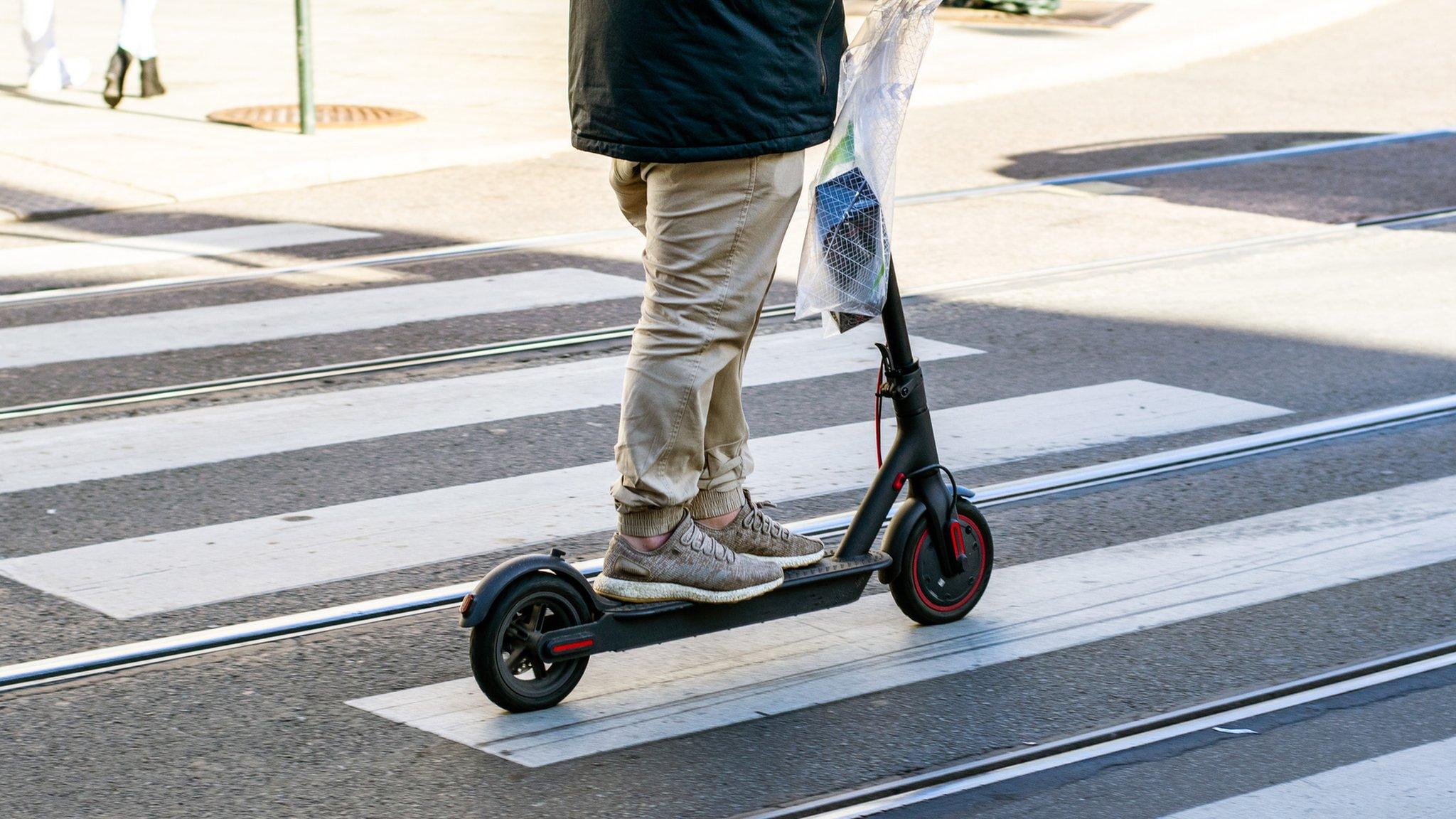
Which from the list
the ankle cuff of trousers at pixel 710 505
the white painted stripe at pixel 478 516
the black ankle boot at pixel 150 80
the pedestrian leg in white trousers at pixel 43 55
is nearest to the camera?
the ankle cuff of trousers at pixel 710 505

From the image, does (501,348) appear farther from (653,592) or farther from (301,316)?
(653,592)

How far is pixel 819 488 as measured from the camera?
5156 mm

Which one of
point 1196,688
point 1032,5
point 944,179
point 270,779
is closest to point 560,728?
point 270,779

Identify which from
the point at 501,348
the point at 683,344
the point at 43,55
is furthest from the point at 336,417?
the point at 43,55

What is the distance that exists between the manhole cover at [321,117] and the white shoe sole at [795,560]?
8705mm

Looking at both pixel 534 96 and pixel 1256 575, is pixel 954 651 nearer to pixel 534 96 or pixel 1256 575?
pixel 1256 575

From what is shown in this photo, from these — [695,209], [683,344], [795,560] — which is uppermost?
[695,209]

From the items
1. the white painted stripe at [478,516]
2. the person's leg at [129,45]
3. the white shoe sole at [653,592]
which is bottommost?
the white painted stripe at [478,516]

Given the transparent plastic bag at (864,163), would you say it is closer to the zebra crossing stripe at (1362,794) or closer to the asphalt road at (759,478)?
the asphalt road at (759,478)

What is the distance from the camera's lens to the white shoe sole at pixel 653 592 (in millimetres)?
3633

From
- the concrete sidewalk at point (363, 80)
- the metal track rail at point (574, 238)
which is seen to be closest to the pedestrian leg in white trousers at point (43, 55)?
the concrete sidewalk at point (363, 80)

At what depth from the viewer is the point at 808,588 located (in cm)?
386

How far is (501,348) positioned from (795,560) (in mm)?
3054

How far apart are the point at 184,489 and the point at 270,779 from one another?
195 centimetres
